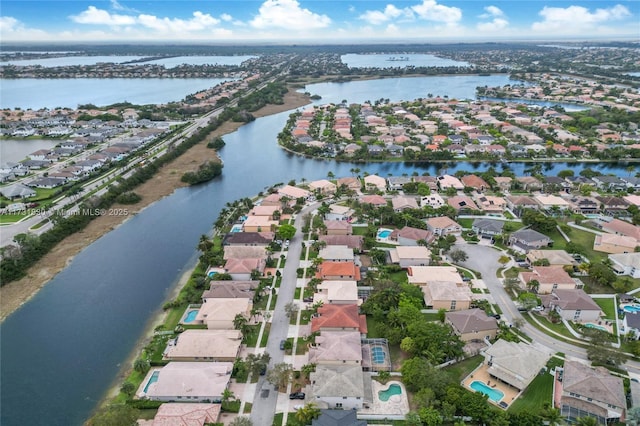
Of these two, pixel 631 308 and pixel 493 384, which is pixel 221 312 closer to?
pixel 493 384

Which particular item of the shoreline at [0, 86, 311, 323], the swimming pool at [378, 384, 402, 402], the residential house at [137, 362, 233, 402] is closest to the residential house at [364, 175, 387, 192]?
the shoreline at [0, 86, 311, 323]

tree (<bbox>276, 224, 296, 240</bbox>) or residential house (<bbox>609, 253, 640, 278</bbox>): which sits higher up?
tree (<bbox>276, 224, 296, 240</bbox>)

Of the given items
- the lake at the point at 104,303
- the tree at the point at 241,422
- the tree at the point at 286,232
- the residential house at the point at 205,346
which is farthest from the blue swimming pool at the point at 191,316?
the tree at the point at 286,232

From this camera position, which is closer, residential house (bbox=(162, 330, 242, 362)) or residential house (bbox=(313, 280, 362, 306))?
residential house (bbox=(162, 330, 242, 362))

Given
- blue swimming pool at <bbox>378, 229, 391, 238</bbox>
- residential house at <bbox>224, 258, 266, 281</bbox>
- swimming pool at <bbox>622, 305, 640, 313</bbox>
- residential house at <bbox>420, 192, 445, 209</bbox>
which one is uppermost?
residential house at <bbox>420, 192, 445, 209</bbox>

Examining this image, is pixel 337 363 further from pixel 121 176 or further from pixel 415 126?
pixel 415 126

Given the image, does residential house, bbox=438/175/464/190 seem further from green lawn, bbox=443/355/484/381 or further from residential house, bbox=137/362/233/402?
residential house, bbox=137/362/233/402

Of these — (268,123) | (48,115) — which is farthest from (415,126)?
(48,115)
